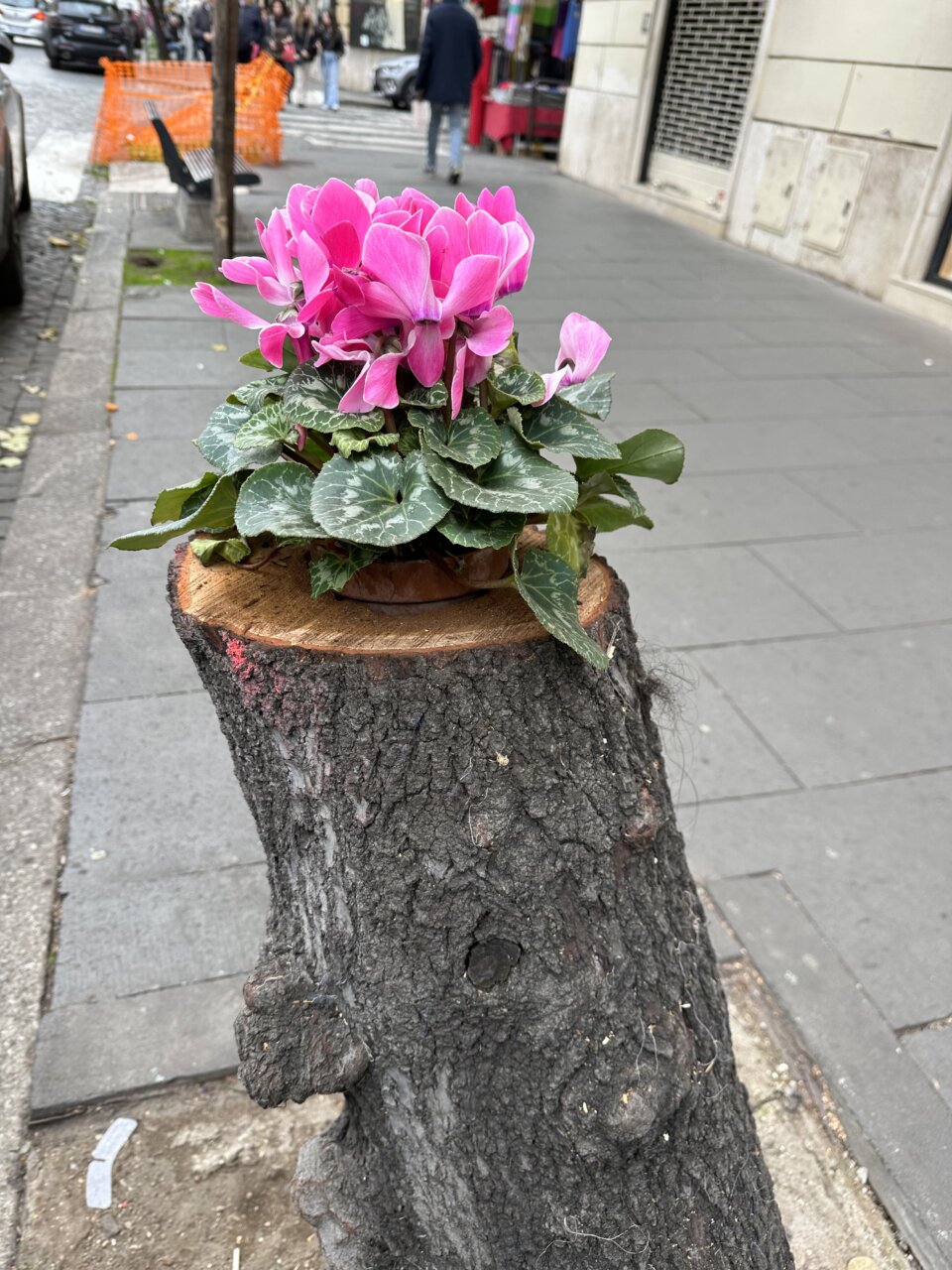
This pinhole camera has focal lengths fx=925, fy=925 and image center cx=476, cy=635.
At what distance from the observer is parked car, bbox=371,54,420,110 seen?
22297 millimetres

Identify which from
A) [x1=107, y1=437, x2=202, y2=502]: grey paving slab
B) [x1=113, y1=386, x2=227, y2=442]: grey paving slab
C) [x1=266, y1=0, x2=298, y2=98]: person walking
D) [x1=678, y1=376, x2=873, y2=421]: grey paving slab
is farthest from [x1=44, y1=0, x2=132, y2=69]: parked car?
[x1=107, y1=437, x2=202, y2=502]: grey paving slab

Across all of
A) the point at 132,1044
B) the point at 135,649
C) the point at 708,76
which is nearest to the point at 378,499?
the point at 132,1044

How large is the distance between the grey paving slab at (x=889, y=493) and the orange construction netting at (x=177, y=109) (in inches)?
358

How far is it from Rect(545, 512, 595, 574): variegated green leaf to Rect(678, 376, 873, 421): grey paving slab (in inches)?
177

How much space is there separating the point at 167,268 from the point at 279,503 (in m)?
7.17

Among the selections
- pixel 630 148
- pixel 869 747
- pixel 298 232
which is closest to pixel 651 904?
pixel 298 232

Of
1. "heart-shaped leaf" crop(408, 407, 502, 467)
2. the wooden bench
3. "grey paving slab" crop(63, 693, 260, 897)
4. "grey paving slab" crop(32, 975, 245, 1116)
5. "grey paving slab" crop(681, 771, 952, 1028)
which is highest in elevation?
"heart-shaped leaf" crop(408, 407, 502, 467)

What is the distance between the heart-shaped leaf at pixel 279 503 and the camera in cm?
103

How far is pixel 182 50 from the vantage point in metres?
21.8

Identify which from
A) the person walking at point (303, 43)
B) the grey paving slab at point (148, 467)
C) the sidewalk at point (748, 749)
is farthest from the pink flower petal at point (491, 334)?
the person walking at point (303, 43)

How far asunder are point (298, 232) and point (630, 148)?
1258 centimetres

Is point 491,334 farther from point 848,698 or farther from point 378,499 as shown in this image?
point 848,698

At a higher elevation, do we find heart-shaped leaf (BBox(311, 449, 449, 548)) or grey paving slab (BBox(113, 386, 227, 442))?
heart-shaped leaf (BBox(311, 449, 449, 548))

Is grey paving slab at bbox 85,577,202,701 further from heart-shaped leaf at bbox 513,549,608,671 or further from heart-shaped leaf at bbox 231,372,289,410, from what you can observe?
heart-shaped leaf at bbox 513,549,608,671
